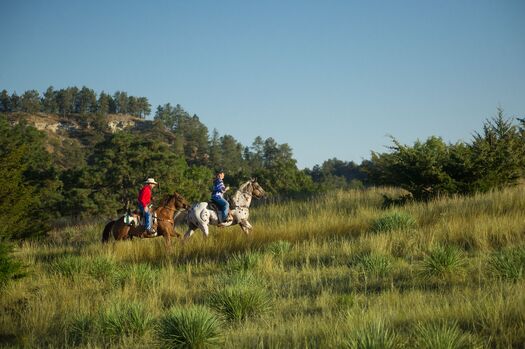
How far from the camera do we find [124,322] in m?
5.96

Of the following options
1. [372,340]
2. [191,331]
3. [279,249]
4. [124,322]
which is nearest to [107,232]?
[279,249]

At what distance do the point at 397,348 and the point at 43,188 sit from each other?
3560 cm

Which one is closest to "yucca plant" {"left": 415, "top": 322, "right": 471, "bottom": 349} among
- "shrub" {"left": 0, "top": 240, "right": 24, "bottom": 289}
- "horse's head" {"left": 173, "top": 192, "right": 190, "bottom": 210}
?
"shrub" {"left": 0, "top": 240, "right": 24, "bottom": 289}

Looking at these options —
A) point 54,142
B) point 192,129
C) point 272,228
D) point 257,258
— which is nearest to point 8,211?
point 272,228

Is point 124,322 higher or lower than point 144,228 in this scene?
lower

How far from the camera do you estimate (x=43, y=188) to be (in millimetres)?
35344

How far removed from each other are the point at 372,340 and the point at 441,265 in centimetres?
380

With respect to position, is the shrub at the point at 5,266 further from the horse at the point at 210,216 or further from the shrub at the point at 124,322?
the horse at the point at 210,216

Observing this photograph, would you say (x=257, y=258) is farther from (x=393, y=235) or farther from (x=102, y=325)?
(x=102, y=325)

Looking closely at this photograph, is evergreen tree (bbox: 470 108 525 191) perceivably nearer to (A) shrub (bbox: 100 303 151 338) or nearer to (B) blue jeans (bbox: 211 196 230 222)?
(B) blue jeans (bbox: 211 196 230 222)

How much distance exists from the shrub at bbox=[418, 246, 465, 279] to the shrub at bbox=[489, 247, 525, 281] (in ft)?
1.77

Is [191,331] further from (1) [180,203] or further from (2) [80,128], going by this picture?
(2) [80,128]

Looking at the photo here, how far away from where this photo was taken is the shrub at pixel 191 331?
5168 millimetres

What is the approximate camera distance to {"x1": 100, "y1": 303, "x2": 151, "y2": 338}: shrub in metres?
5.88
